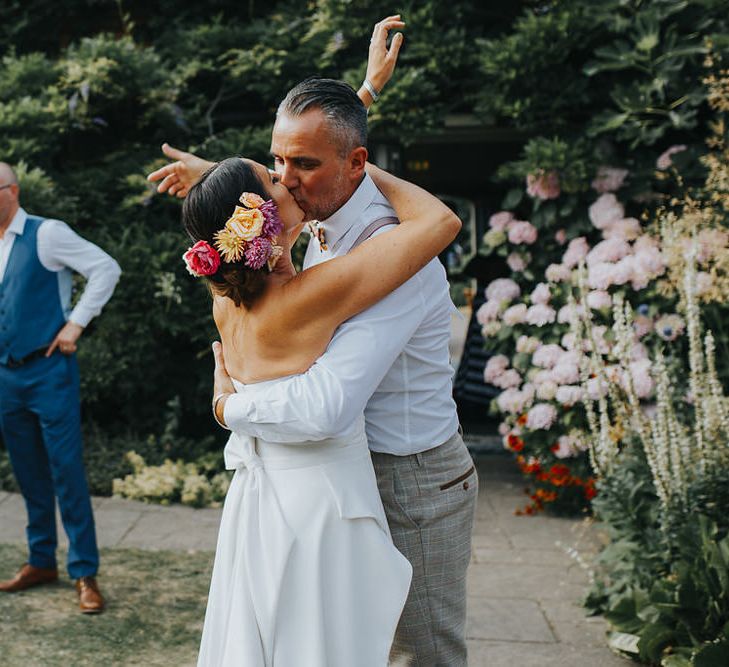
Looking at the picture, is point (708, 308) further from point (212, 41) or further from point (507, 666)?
point (212, 41)

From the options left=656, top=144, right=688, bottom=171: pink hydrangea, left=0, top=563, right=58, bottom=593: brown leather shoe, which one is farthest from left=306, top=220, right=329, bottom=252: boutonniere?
left=656, top=144, right=688, bottom=171: pink hydrangea

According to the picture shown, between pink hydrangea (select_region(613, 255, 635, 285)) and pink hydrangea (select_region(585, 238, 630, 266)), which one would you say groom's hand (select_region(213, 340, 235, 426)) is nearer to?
pink hydrangea (select_region(613, 255, 635, 285))

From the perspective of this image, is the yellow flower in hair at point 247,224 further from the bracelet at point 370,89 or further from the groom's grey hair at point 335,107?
the bracelet at point 370,89

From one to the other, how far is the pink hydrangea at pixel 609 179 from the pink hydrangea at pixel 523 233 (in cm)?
49

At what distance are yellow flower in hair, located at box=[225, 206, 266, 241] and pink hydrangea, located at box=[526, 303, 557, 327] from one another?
4227 mm

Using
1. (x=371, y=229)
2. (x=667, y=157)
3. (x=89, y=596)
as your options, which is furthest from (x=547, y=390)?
(x=371, y=229)

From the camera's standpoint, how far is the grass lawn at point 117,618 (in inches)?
152

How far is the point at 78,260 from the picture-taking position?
14.7 ft

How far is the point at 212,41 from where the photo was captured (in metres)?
7.46

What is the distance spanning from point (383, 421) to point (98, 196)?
208 inches

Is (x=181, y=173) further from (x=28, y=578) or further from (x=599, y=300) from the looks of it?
(x=599, y=300)

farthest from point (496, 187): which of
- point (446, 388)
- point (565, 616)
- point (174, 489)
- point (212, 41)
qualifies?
point (446, 388)

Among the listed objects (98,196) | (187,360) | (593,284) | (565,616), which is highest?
(98,196)

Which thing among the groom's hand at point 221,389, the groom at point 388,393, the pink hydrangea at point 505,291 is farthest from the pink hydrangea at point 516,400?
the groom's hand at point 221,389
